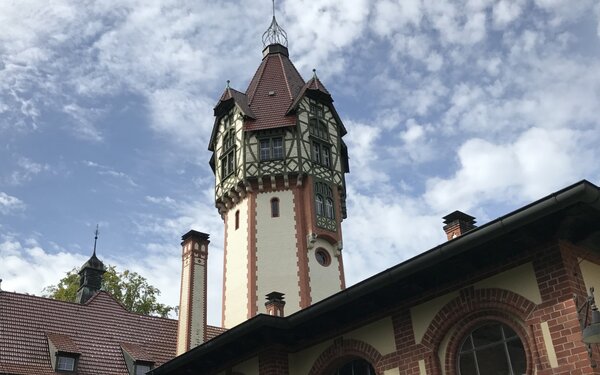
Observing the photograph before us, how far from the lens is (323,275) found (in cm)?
2677

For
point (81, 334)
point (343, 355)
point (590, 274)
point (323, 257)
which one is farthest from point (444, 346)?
point (81, 334)

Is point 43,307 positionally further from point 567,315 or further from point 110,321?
point 567,315

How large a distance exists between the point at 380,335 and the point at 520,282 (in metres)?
3.18

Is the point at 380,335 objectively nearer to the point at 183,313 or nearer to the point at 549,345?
the point at 549,345

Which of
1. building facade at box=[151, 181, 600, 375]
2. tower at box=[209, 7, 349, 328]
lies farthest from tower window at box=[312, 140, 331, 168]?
building facade at box=[151, 181, 600, 375]

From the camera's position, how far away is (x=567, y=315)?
9.48 meters

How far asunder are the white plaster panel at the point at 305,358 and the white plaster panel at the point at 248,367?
83 cm

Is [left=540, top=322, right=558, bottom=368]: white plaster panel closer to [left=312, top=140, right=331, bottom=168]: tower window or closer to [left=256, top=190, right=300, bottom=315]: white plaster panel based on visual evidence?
[left=256, top=190, right=300, bottom=315]: white plaster panel

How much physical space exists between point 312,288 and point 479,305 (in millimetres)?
15493

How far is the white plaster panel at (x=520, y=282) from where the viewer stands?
10055mm

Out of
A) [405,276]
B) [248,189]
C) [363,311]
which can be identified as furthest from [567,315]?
[248,189]

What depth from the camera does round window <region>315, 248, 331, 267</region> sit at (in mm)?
27094

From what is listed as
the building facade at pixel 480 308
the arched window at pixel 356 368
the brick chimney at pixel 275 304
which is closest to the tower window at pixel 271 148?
the brick chimney at pixel 275 304

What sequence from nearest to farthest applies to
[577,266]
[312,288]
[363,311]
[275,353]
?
[577,266] < [363,311] < [275,353] < [312,288]
